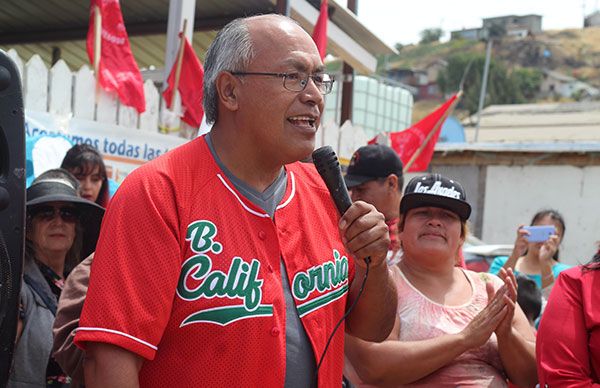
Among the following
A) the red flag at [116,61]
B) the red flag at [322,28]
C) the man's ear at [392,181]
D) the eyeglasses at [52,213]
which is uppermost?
the red flag at [322,28]

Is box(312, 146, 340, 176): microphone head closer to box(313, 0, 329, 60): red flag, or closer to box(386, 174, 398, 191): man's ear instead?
box(386, 174, 398, 191): man's ear

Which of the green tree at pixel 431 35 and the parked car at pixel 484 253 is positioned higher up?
the green tree at pixel 431 35

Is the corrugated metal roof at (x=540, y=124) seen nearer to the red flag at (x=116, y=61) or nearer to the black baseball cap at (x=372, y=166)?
the red flag at (x=116, y=61)

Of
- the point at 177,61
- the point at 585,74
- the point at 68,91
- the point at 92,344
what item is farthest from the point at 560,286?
the point at 585,74

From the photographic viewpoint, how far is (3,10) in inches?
442

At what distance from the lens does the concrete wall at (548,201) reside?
730 inches

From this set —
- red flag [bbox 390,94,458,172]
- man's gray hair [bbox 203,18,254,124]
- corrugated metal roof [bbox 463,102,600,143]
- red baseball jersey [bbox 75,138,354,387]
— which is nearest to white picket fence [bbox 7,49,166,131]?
red flag [bbox 390,94,458,172]

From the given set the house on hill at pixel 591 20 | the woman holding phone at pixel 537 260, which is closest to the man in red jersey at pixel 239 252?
the woman holding phone at pixel 537 260

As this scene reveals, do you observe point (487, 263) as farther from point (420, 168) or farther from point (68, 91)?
point (68, 91)

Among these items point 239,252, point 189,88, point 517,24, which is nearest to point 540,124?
point 189,88

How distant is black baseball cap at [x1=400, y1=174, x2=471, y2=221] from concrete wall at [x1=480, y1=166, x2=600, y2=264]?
15.3 m

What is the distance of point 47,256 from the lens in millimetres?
3854

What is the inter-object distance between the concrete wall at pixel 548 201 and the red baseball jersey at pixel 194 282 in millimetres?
17065

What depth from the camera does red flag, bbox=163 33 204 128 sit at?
772cm
